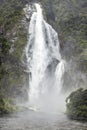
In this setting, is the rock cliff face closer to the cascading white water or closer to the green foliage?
the cascading white water

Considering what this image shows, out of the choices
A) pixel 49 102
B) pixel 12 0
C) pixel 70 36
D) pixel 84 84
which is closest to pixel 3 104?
pixel 49 102

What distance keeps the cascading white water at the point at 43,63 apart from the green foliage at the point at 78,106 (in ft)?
75.0

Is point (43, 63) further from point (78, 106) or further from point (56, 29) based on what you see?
point (78, 106)

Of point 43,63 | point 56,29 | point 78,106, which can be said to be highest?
point 56,29

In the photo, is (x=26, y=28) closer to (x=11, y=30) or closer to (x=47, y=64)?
(x=11, y=30)

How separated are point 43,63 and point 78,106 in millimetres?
37983

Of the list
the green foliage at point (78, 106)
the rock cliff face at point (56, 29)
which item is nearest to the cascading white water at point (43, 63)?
the rock cliff face at point (56, 29)

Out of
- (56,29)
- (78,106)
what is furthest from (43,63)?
(78,106)

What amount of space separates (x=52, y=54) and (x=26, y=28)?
36.4 feet

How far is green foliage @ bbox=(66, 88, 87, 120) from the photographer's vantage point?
2012 inches

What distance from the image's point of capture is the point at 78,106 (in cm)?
5219

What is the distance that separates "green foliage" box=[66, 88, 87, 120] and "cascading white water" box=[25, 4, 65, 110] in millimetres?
22851

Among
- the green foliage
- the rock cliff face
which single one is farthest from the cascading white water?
the green foliage

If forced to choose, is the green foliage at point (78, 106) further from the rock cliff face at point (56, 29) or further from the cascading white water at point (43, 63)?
the cascading white water at point (43, 63)
